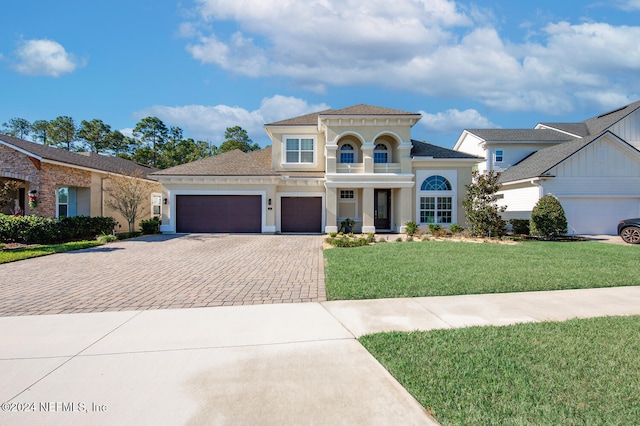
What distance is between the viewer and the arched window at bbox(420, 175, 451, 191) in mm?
19453

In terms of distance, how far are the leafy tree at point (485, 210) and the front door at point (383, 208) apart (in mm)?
5640

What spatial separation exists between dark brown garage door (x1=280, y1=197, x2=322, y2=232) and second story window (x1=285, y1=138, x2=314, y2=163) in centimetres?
262

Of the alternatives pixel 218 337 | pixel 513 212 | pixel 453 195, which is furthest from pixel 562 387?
pixel 513 212

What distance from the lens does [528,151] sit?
27.3 meters

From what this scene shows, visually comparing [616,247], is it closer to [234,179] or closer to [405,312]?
[405,312]

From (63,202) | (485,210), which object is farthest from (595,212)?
(63,202)

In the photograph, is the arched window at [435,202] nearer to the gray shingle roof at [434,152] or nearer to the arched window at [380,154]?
the gray shingle roof at [434,152]

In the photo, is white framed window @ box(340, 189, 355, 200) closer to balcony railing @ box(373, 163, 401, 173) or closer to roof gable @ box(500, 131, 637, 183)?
balcony railing @ box(373, 163, 401, 173)

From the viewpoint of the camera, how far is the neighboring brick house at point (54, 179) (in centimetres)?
1602

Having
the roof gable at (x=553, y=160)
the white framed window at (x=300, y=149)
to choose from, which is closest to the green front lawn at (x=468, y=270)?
the roof gable at (x=553, y=160)

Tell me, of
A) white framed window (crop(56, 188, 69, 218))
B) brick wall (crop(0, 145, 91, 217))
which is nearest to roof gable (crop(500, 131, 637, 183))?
brick wall (crop(0, 145, 91, 217))

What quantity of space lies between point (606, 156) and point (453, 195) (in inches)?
344

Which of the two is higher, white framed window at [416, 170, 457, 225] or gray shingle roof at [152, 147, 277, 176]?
gray shingle roof at [152, 147, 277, 176]

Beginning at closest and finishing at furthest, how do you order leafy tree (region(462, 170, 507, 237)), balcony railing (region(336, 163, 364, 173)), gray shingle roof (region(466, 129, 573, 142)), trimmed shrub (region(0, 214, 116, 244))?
trimmed shrub (region(0, 214, 116, 244)), leafy tree (region(462, 170, 507, 237)), balcony railing (region(336, 163, 364, 173)), gray shingle roof (region(466, 129, 573, 142))
